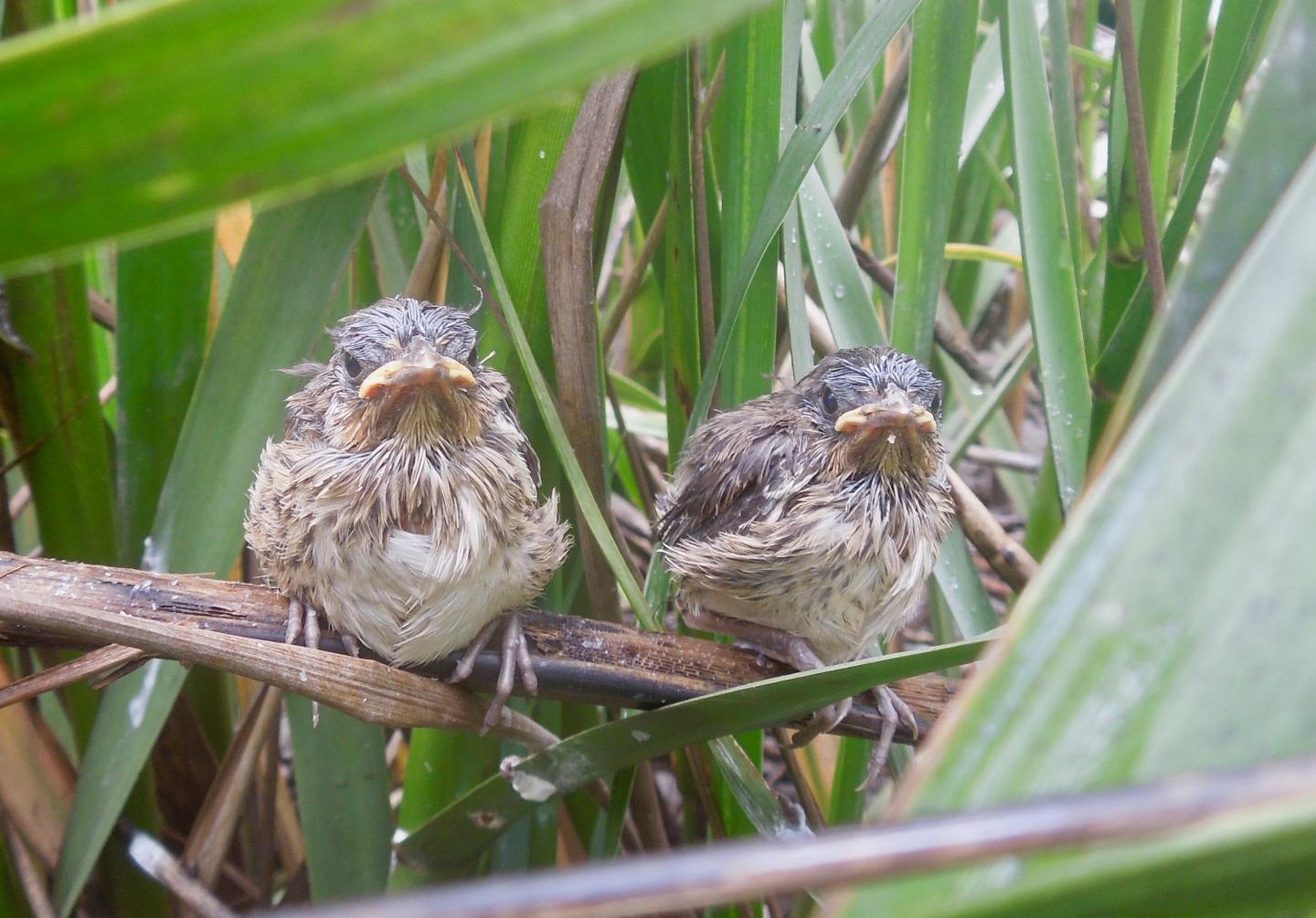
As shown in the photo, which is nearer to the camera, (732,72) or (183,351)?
(732,72)

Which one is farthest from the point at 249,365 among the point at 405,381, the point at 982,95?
the point at 982,95

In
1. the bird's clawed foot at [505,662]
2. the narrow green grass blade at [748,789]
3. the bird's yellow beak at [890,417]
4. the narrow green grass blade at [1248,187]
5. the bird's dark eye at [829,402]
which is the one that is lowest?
the narrow green grass blade at [748,789]

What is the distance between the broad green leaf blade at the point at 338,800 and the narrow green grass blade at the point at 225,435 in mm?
214

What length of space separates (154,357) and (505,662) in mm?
682

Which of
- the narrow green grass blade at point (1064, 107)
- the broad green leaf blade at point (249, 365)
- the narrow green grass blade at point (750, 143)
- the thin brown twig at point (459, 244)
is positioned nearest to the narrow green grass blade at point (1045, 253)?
the narrow green grass blade at point (1064, 107)

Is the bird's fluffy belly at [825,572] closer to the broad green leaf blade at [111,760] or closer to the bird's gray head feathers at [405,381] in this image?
the bird's gray head feathers at [405,381]

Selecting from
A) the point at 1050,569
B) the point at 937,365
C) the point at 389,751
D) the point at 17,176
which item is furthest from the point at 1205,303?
the point at 389,751

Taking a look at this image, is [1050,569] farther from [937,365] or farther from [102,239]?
[937,365]

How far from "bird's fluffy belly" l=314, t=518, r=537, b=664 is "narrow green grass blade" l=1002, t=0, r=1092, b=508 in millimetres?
701

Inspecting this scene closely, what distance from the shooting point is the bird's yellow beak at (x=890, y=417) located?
4.91ft

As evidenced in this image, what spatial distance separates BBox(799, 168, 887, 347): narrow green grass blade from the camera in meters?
1.53

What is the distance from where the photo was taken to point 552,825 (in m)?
1.69

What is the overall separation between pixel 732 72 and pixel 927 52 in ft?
0.86

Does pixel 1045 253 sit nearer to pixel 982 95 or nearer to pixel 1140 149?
pixel 1140 149
